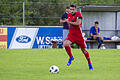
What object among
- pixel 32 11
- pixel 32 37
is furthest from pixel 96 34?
pixel 32 11

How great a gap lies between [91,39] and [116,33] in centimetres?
275

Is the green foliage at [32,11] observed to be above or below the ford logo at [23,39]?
above

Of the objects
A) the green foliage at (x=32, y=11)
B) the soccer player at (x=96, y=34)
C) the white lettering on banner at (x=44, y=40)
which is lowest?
the white lettering on banner at (x=44, y=40)

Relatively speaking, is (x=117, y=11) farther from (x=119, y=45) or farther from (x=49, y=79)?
(x=49, y=79)

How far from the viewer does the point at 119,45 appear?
24.0 metres

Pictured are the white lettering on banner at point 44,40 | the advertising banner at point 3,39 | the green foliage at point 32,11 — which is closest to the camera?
the advertising banner at point 3,39

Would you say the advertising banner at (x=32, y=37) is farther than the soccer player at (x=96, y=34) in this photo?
Yes

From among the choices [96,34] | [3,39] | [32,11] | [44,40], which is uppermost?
[32,11]

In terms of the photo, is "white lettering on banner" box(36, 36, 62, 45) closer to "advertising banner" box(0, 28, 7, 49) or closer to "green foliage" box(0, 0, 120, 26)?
"green foliage" box(0, 0, 120, 26)

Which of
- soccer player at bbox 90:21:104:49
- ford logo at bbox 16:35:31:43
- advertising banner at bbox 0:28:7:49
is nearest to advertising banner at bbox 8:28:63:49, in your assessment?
ford logo at bbox 16:35:31:43

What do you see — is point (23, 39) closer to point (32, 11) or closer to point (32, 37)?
point (32, 37)

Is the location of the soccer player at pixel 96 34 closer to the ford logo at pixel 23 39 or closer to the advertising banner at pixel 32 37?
the advertising banner at pixel 32 37

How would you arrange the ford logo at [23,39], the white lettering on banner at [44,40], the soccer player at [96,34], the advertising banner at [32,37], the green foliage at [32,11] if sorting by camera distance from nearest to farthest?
the soccer player at [96,34], the advertising banner at [32,37], the ford logo at [23,39], the white lettering on banner at [44,40], the green foliage at [32,11]

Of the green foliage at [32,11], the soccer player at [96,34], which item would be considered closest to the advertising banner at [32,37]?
the green foliage at [32,11]
